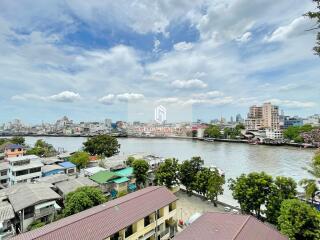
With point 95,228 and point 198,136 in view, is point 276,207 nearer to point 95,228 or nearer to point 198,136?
point 95,228

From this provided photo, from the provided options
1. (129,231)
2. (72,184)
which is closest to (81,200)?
(129,231)

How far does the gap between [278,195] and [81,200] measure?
27.2 ft

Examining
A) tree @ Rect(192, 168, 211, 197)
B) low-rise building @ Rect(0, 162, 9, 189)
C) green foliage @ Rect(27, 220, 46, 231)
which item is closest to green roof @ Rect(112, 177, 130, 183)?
tree @ Rect(192, 168, 211, 197)

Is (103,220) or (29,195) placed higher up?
(103,220)

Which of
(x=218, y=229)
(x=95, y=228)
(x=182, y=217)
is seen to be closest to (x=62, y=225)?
(x=95, y=228)

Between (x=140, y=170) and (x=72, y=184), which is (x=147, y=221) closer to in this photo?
(x=72, y=184)

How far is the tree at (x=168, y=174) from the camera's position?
1349 cm

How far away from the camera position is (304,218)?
6867 mm

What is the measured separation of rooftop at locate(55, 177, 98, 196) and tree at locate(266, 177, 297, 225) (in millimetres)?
8838

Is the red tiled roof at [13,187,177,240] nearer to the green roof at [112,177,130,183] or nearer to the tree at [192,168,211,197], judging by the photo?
the tree at [192,168,211,197]

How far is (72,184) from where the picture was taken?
11.8 meters

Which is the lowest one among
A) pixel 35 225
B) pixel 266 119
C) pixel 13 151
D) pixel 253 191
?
pixel 35 225

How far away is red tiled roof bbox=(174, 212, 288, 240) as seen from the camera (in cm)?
566

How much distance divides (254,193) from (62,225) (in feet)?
25.6
